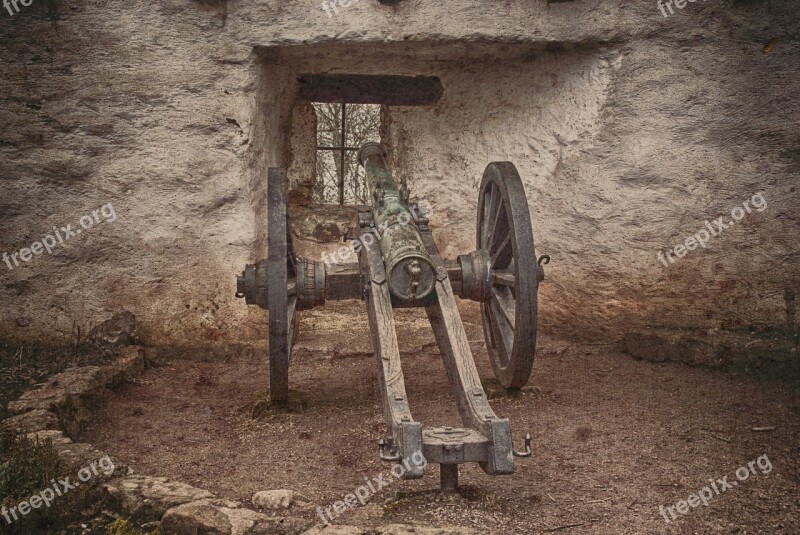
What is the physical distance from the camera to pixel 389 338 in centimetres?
386

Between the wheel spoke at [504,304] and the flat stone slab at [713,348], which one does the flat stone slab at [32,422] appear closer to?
the wheel spoke at [504,304]

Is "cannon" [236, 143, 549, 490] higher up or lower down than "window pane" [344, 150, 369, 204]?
lower down

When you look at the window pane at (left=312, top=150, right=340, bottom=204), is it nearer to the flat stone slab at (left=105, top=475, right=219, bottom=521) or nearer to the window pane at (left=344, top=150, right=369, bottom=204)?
the window pane at (left=344, top=150, right=369, bottom=204)

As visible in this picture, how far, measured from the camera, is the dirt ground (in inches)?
132

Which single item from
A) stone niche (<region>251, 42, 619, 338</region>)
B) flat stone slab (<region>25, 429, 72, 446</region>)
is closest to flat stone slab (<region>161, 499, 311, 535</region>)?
flat stone slab (<region>25, 429, 72, 446</region>)

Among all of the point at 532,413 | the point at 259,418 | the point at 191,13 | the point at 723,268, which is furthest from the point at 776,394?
the point at 191,13

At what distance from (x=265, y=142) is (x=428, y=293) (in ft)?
6.50

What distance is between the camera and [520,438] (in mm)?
4191

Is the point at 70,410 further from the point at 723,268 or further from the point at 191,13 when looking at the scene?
the point at 723,268

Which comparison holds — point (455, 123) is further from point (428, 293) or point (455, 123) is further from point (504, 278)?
point (428, 293)

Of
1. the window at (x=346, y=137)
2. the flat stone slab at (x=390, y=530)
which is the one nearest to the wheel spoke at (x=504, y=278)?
the flat stone slab at (x=390, y=530)

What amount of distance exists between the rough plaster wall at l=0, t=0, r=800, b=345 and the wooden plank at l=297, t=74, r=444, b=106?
57cm

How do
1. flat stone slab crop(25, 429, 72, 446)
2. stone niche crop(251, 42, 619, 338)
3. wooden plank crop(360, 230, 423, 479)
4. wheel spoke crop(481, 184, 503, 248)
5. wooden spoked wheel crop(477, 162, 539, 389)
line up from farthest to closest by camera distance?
stone niche crop(251, 42, 619, 338) → wheel spoke crop(481, 184, 503, 248) → wooden spoked wheel crop(477, 162, 539, 389) → flat stone slab crop(25, 429, 72, 446) → wooden plank crop(360, 230, 423, 479)

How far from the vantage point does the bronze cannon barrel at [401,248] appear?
13.0ft
